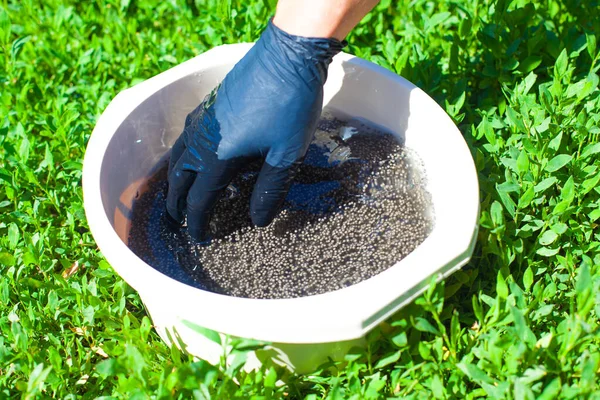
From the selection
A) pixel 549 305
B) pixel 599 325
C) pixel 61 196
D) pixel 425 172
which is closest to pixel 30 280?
pixel 61 196

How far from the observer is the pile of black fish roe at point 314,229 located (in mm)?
1437

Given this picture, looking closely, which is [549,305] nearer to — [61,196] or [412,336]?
[412,336]

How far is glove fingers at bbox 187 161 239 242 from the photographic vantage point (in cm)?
144

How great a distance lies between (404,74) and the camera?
1800mm

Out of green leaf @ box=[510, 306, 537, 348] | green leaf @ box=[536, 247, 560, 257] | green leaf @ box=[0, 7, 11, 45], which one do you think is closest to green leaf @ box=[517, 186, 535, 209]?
green leaf @ box=[536, 247, 560, 257]

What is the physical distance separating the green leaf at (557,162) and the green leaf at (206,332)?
79cm

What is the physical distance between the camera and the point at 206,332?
3.77 ft

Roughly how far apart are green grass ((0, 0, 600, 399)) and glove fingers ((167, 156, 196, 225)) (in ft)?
0.65

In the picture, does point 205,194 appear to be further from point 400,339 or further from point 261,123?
point 400,339

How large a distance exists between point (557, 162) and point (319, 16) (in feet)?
1.94

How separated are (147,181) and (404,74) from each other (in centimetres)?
75

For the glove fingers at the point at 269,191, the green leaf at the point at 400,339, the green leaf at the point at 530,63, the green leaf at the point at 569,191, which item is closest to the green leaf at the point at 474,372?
the green leaf at the point at 400,339

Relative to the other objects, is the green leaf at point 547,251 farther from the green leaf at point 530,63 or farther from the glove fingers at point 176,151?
the glove fingers at point 176,151

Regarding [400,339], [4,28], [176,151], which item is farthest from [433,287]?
[4,28]
